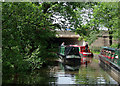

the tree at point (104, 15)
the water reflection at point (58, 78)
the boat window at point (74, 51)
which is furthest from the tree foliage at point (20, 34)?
the tree at point (104, 15)

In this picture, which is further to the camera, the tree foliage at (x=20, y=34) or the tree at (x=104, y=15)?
the tree at (x=104, y=15)

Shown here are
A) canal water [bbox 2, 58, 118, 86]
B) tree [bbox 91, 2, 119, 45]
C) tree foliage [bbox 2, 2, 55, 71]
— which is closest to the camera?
canal water [bbox 2, 58, 118, 86]

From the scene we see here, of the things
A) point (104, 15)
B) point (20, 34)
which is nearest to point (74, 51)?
point (20, 34)

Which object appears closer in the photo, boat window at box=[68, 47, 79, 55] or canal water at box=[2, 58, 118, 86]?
canal water at box=[2, 58, 118, 86]

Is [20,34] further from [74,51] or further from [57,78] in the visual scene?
[74,51]

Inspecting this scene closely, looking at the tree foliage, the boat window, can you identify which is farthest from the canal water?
the boat window

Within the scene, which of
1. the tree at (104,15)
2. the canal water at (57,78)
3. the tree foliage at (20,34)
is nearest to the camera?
the canal water at (57,78)

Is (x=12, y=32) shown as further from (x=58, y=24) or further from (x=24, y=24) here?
(x=58, y=24)

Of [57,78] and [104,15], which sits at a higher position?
[104,15]

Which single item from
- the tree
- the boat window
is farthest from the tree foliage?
the tree

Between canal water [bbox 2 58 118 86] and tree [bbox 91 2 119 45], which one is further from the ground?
tree [bbox 91 2 119 45]

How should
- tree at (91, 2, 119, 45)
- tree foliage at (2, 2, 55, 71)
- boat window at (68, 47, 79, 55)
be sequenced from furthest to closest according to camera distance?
tree at (91, 2, 119, 45) < boat window at (68, 47, 79, 55) < tree foliage at (2, 2, 55, 71)

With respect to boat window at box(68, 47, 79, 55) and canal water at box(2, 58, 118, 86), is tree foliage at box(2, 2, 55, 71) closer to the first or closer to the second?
canal water at box(2, 58, 118, 86)

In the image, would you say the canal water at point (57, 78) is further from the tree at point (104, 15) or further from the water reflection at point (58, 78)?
the tree at point (104, 15)
